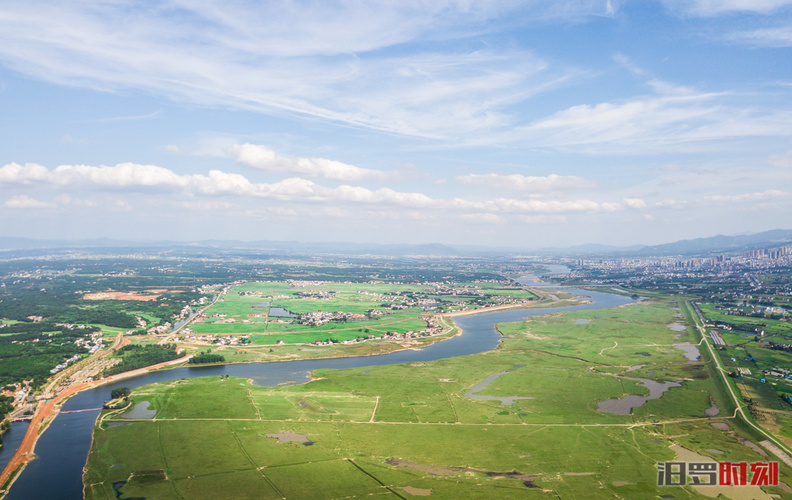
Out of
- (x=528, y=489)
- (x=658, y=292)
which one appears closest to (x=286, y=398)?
(x=528, y=489)

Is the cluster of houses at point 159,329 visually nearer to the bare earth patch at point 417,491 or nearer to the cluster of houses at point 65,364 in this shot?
the cluster of houses at point 65,364

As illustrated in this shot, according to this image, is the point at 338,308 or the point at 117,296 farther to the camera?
the point at 117,296

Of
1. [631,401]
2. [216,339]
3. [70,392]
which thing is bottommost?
[70,392]

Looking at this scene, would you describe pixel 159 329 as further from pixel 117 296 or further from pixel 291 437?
pixel 291 437

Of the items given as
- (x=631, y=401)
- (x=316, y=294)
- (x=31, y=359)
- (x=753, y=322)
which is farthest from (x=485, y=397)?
(x=316, y=294)

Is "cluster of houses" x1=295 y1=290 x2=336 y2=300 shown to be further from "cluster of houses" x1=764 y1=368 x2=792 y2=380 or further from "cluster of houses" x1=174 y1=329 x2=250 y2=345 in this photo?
"cluster of houses" x1=764 y1=368 x2=792 y2=380

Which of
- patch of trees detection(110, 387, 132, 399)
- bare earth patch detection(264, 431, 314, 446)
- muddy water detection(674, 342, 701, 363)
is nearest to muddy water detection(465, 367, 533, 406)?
bare earth patch detection(264, 431, 314, 446)
